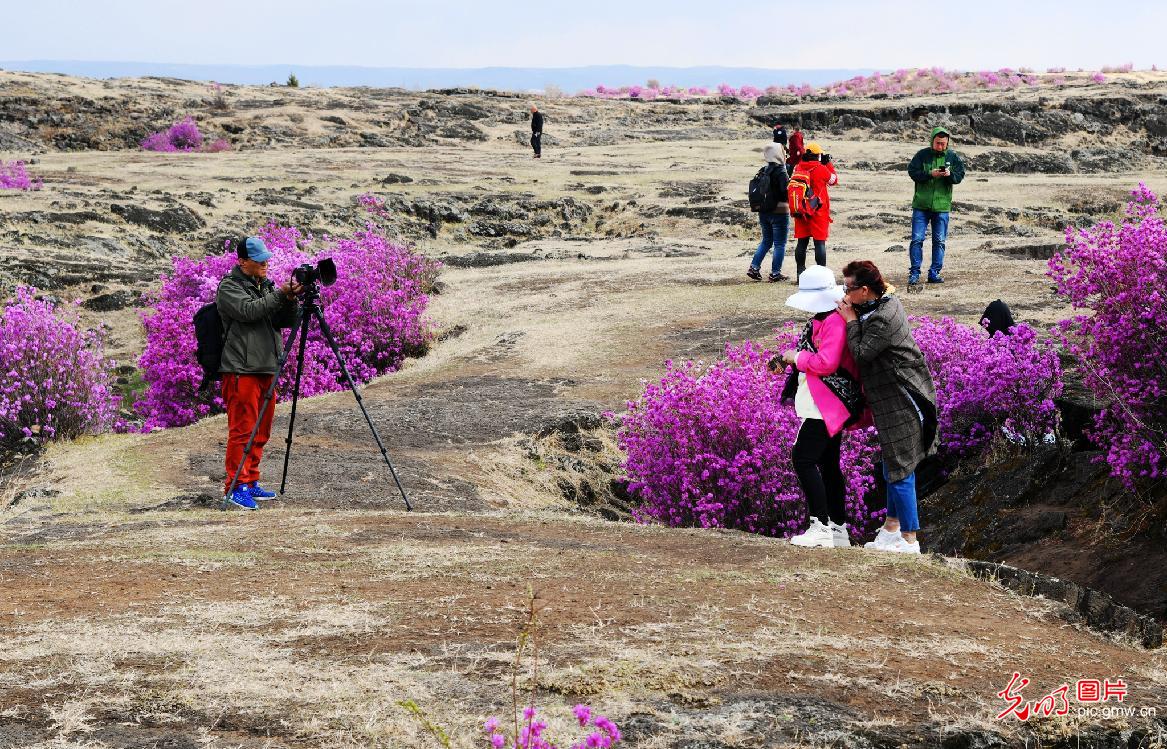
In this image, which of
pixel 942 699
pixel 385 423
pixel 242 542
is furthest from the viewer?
pixel 385 423

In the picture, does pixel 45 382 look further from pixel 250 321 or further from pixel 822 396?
pixel 822 396

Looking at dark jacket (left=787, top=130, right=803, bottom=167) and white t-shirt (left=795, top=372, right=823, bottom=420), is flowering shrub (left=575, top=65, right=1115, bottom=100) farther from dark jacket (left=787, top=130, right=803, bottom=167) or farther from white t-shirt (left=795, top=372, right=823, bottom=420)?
white t-shirt (left=795, top=372, right=823, bottom=420)

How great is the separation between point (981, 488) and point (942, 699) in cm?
606

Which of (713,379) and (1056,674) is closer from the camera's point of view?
(1056,674)

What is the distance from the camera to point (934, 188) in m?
17.1

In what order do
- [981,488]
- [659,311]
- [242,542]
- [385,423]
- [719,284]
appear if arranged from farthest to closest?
[719,284] < [659,311] < [385,423] < [981,488] < [242,542]

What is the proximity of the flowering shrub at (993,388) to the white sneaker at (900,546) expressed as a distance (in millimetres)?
2832

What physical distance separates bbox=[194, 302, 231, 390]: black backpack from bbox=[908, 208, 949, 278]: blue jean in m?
10.8

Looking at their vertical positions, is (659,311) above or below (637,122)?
below

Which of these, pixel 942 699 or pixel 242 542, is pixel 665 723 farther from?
pixel 242 542

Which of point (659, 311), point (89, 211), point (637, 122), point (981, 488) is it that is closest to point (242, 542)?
point (981, 488)

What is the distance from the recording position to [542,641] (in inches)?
221

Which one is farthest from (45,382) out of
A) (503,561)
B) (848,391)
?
(848,391)

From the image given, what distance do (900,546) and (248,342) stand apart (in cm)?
496
